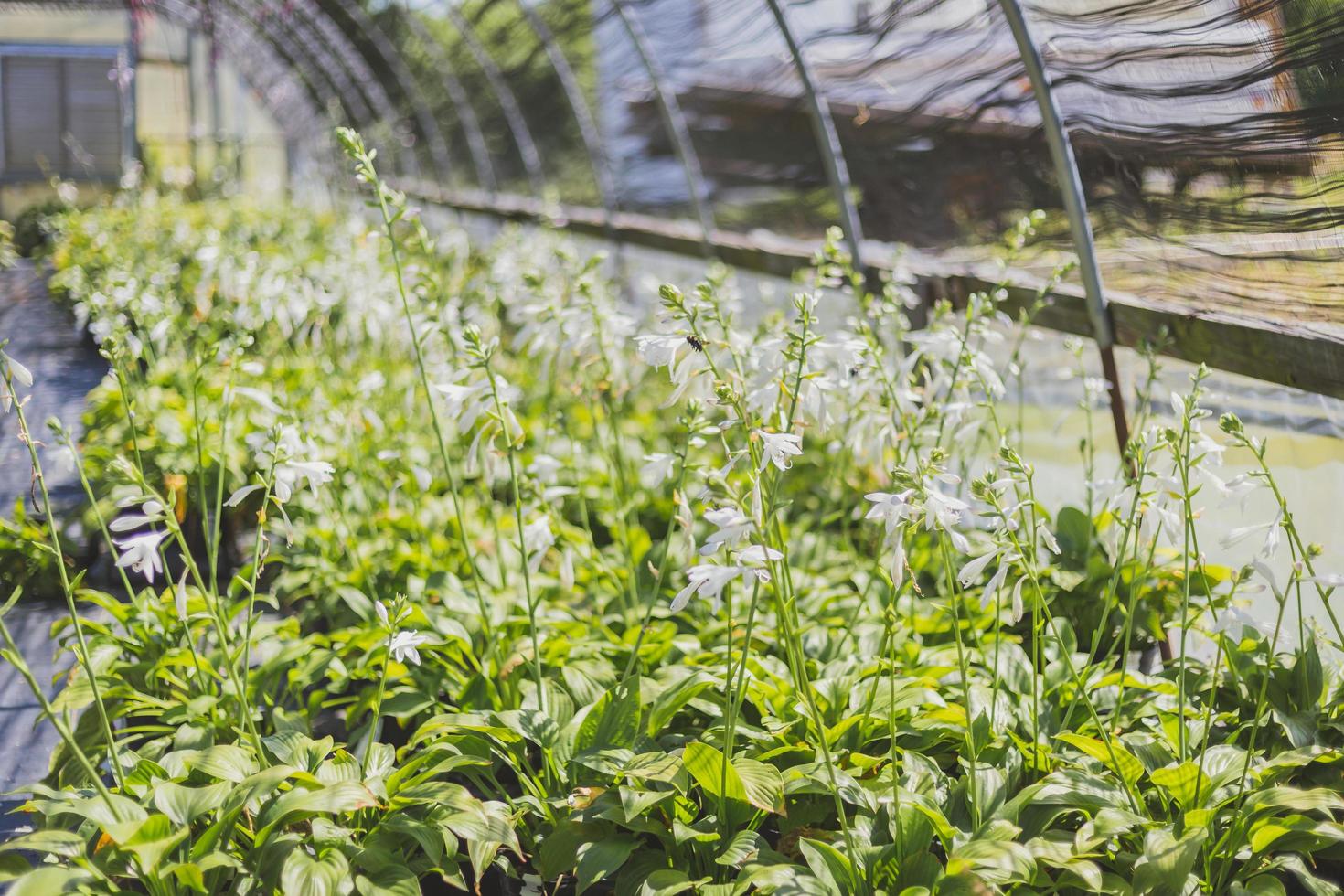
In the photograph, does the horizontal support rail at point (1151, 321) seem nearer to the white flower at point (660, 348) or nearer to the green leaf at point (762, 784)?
the white flower at point (660, 348)

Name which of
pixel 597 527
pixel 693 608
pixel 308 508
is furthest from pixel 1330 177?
pixel 308 508

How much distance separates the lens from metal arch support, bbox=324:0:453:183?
38.7 feet

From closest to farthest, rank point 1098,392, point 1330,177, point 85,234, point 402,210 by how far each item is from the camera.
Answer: point 402,210 < point 1330,177 < point 1098,392 < point 85,234

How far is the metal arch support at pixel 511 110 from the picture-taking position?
9352 mm

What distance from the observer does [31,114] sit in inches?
199

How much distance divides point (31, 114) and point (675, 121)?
3279 mm

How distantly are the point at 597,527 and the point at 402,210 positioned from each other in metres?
1.90

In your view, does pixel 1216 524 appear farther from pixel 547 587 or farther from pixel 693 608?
pixel 547 587

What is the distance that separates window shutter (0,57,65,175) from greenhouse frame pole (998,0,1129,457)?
410 cm

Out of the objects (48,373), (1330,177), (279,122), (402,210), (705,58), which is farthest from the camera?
(279,122)

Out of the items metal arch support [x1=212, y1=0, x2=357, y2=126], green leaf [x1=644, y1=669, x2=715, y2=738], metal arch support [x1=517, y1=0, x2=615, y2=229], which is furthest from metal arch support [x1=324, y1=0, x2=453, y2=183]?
green leaf [x1=644, y1=669, x2=715, y2=738]

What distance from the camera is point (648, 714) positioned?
2.45m

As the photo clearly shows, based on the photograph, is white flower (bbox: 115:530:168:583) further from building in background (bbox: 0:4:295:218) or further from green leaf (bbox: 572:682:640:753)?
building in background (bbox: 0:4:295:218)

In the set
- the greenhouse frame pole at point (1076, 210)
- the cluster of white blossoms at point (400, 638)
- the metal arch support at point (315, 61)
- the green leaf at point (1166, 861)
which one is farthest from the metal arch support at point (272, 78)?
the green leaf at point (1166, 861)
